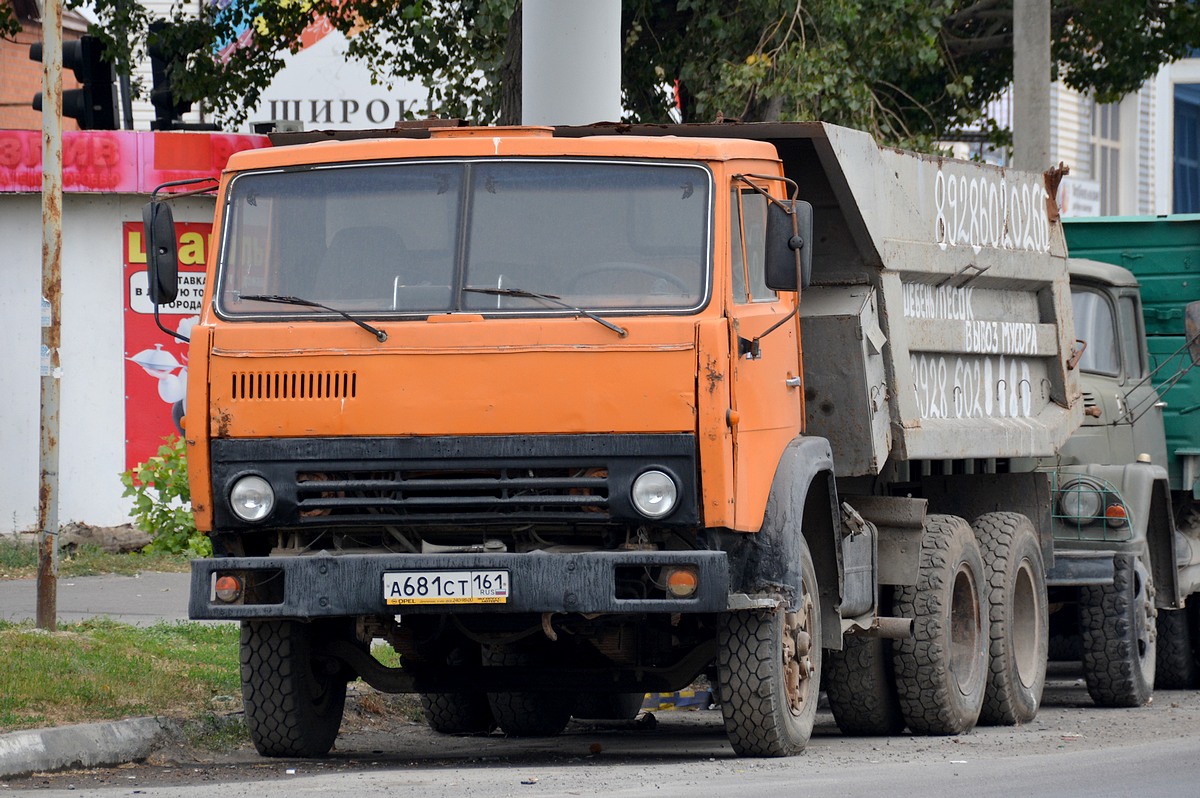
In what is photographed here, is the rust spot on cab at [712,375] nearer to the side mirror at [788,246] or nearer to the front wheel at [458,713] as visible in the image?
the side mirror at [788,246]

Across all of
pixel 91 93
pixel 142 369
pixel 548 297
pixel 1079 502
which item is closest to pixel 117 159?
pixel 91 93

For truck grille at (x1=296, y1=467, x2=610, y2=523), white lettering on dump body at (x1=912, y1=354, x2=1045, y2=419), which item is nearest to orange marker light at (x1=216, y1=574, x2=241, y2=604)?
truck grille at (x1=296, y1=467, x2=610, y2=523)

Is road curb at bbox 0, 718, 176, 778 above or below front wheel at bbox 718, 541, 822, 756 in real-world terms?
below

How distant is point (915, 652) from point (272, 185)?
12.1ft

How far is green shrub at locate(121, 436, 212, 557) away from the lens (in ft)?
54.5

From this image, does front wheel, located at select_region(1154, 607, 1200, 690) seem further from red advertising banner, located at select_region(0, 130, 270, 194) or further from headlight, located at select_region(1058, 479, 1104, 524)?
red advertising banner, located at select_region(0, 130, 270, 194)

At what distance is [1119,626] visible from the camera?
11812 millimetres

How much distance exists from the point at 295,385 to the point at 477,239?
887mm

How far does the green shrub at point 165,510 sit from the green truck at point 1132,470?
22.2 ft

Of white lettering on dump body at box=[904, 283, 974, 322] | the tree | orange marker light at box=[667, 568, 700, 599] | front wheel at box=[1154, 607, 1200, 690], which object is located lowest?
front wheel at box=[1154, 607, 1200, 690]

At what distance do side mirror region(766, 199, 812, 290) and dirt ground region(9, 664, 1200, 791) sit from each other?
1.86m

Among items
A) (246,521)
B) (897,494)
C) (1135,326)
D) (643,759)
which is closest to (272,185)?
(246,521)

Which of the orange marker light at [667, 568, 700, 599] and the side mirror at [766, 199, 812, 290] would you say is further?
the side mirror at [766, 199, 812, 290]

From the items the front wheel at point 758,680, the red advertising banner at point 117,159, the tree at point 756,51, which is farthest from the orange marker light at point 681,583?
the red advertising banner at point 117,159
